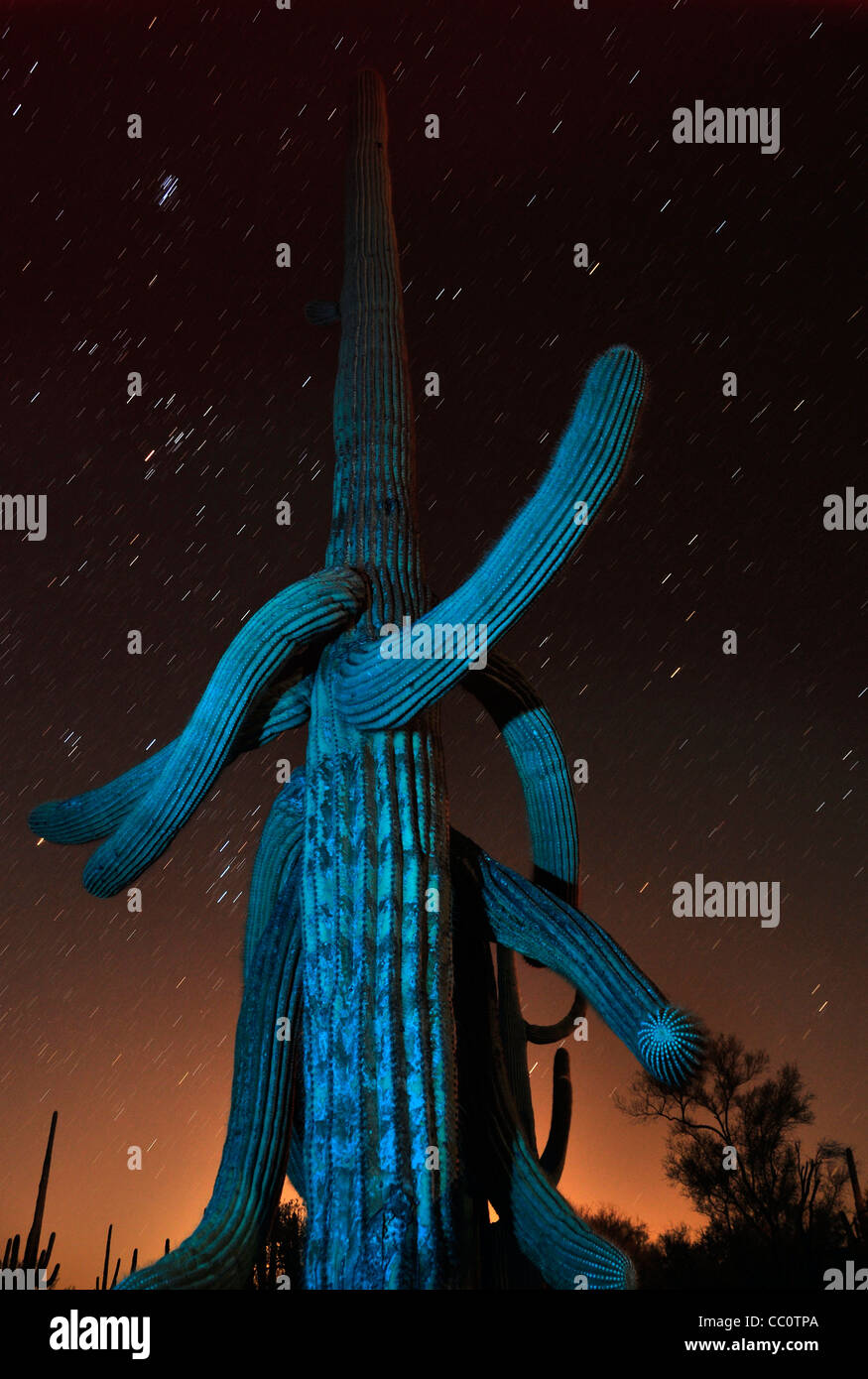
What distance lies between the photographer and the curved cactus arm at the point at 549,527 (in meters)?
4.50

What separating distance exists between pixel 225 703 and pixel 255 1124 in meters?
1.63

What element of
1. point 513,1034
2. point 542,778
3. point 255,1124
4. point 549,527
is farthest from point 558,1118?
point 549,527

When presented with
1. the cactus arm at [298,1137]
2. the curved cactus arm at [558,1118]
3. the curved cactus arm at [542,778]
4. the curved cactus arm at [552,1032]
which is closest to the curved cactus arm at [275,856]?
the cactus arm at [298,1137]

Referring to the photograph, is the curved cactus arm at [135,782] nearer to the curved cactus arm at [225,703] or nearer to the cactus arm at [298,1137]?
the curved cactus arm at [225,703]

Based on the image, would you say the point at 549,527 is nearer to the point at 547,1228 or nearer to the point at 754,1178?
the point at 547,1228

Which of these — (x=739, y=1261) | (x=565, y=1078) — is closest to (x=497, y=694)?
(x=565, y=1078)

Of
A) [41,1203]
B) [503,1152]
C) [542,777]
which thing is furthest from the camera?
[41,1203]

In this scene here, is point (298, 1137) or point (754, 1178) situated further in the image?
point (754, 1178)

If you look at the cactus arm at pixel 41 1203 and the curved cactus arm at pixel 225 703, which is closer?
the curved cactus arm at pixel 225 703

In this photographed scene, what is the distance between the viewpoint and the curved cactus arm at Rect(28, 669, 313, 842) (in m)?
5.27

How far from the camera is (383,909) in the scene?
15.4ft

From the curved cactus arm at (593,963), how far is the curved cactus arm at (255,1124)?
798 mm

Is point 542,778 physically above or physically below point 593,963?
above

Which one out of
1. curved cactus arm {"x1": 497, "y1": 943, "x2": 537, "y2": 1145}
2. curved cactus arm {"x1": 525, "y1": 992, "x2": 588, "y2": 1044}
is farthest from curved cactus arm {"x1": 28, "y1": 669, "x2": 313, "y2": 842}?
curved cactus arm {"x1": 497, "y1": 943, "x2": 537, "y2": 1145}
